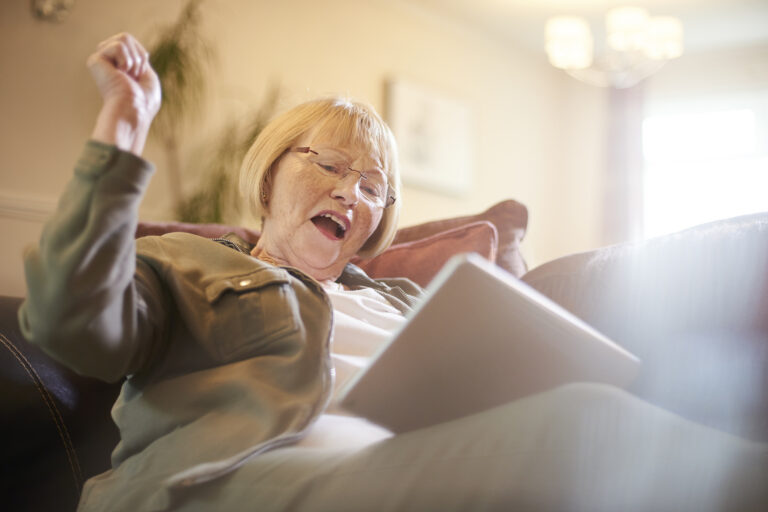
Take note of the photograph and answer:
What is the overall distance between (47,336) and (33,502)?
550 mm

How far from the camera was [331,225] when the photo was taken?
4.63 feet

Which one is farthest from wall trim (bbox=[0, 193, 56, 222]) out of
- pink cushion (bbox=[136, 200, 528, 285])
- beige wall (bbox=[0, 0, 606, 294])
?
pink cushion (bbox=[136, 200, 528, 285])

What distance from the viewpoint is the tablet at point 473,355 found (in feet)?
2.37

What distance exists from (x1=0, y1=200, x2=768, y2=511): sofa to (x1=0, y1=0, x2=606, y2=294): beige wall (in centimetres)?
69

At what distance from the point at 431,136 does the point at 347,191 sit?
3341 mm

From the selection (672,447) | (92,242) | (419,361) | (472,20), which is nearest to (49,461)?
(92,242)

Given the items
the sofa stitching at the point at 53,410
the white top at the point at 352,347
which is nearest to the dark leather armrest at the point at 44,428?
the sofa stitching at the point at 53,410

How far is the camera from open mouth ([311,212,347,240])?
139cm

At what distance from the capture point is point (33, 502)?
1250 millimetres

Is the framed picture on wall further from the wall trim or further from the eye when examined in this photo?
the eye

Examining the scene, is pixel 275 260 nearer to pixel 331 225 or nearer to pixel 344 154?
pixel 331 225

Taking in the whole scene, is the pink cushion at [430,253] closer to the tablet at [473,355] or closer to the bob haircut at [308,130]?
the bob haircut at [308,130]

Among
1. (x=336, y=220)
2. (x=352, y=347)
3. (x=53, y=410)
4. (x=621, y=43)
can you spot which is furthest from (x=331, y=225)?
(x=621, y=43)

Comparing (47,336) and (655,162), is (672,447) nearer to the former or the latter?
(47,336)
